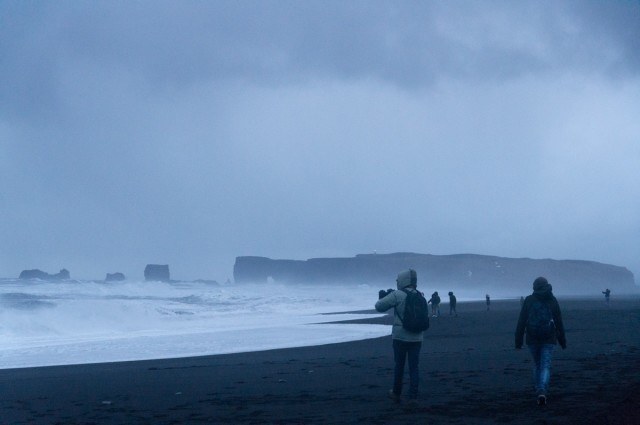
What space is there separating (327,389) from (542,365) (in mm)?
3256

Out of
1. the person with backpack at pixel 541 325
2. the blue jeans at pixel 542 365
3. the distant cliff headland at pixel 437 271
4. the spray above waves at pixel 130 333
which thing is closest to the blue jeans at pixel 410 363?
the person with backpack at pixel 541 325

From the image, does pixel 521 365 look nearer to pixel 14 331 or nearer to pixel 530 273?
pixel 14 331

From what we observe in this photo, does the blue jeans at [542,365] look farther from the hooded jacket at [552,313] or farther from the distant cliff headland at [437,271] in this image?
the distant cliff headland at [437,271]

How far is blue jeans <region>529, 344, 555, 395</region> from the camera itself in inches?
352

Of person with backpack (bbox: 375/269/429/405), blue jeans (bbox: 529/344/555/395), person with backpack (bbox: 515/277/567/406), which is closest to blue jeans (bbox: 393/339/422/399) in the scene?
person with backpack (bbox: 375/269/429/405)

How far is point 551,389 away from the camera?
9.98m

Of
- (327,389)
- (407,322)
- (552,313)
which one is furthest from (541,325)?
(327,389)

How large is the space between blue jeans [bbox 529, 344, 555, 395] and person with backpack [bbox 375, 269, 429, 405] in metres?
1.41

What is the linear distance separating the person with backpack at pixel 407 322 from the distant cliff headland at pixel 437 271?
445ft

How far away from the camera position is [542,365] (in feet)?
29.6

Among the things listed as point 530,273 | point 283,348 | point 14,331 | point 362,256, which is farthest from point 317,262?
point 283,348

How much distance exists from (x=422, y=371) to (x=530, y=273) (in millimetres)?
157569

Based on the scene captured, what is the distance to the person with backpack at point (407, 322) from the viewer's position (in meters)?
9.25

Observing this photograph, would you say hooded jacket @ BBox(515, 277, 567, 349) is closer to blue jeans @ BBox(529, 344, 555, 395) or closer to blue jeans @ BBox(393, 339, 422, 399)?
blue jeans @ BBox(529, 344, 555, 395)
